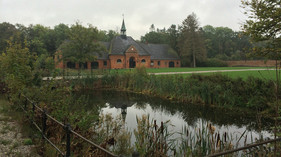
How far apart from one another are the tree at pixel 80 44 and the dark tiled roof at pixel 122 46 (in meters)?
10.3

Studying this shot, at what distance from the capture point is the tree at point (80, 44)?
2978 cm

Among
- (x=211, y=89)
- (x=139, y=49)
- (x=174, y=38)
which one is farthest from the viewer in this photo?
(x=174, y=38)

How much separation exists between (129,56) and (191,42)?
50.0 feet

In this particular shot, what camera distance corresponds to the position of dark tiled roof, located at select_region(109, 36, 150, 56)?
4153 centimetres

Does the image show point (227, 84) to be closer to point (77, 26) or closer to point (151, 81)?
point (151, 81)

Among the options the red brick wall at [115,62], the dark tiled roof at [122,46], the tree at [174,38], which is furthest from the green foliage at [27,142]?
the tree at [174,38]

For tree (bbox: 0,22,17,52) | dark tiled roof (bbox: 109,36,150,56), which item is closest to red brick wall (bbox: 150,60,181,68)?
dark tiled roof (bbox: 109,36,150,56)

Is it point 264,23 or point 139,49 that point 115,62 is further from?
point 264,23

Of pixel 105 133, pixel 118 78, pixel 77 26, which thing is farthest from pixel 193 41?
pixel 105 133

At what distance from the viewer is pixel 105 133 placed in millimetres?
5355

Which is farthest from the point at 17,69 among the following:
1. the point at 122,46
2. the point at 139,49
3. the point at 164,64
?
the point at 164,64

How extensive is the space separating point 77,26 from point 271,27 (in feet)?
Result: 90.4

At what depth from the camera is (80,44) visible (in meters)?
29.9

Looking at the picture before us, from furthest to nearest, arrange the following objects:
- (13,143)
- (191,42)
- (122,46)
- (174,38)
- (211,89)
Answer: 1. (174,38)
2. (191,42)
3. (122,46)
4. (211,89)
5. (13,143)
